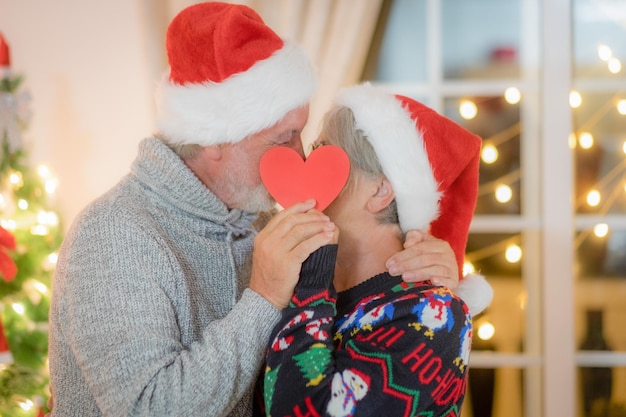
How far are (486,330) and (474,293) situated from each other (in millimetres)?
1582

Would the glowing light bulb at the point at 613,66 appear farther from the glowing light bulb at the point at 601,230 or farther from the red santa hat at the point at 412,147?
the red santa hat at the point at 412,147

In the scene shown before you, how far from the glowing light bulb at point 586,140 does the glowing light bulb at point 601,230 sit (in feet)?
1.10

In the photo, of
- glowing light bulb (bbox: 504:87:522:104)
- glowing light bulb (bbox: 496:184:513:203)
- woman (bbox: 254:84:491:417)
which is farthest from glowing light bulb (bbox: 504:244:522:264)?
woman (bbox: 254:84:491:417)

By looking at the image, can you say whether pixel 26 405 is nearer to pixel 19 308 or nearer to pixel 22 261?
pixel 19 308

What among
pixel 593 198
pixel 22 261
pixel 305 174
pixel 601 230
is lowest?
pixel 22 261

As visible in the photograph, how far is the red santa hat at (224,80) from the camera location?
62.6 inches

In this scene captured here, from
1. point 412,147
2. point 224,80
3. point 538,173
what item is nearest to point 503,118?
point 538,173

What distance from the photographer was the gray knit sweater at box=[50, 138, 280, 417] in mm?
1311

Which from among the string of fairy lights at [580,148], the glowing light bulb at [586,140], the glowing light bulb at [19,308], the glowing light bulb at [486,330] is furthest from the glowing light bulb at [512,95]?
the glowing light bulb at [19,308]

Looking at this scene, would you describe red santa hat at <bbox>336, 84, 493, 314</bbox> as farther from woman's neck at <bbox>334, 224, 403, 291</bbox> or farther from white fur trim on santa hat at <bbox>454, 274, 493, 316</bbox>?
white fur trim on santa hat at <bbox>454, 274, 493, 316</bbox>

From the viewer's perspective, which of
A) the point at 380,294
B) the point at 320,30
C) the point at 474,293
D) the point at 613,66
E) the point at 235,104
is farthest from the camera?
the point at 613,66

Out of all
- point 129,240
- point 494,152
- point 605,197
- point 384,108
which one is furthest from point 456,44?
point 129,240

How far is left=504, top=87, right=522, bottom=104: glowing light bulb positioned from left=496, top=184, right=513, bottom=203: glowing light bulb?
1.20 ft

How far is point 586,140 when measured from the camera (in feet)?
10.3
